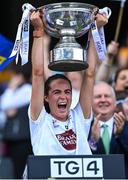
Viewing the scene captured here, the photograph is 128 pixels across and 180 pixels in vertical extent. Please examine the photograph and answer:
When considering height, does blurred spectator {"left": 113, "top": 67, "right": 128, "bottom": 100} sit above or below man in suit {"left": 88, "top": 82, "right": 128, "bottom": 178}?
above

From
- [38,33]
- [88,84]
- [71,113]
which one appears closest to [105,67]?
[88,84]

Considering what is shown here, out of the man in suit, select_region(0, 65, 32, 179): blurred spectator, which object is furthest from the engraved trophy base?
select_region(0, 65, 32, 179): blurred spectator

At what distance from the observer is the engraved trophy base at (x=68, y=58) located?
6465mm

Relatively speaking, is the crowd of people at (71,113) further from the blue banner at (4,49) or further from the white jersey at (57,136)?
the blue banner at (4,49)

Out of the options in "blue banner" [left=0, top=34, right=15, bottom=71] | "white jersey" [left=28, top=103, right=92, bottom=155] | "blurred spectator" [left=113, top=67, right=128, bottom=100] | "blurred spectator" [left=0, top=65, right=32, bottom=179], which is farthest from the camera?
"blurred spectator" [left=0, top=65, right=32, bottom=179]

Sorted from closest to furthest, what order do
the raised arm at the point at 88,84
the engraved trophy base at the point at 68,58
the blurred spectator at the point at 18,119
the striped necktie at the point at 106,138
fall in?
the engraved trophy base at the point at 68,58, the raised arm at the point at 88,84, the striped necktie at the point at 106,138, the blurred spectator at the point at 18,119

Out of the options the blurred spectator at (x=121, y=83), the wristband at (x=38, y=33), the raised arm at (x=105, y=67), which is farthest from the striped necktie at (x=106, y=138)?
the wristband at (x=38, y=33)

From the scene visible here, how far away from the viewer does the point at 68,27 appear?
261 inches

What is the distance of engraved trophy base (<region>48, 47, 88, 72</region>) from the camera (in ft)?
21.2

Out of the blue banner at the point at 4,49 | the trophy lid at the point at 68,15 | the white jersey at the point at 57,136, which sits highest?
the trophy lid at the point at 68,15

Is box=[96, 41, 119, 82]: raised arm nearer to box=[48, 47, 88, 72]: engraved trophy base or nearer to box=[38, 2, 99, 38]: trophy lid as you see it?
box=[38, 2, 99, 38]: trophy lid

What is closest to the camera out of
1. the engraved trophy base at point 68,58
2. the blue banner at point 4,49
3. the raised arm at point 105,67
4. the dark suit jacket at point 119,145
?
the engraved trophy base at point 68,58

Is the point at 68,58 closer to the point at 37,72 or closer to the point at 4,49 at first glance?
the point at 37,72

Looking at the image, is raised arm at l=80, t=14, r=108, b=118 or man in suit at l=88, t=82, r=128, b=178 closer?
raised arm at l=80, t=14, r=108, b=118
